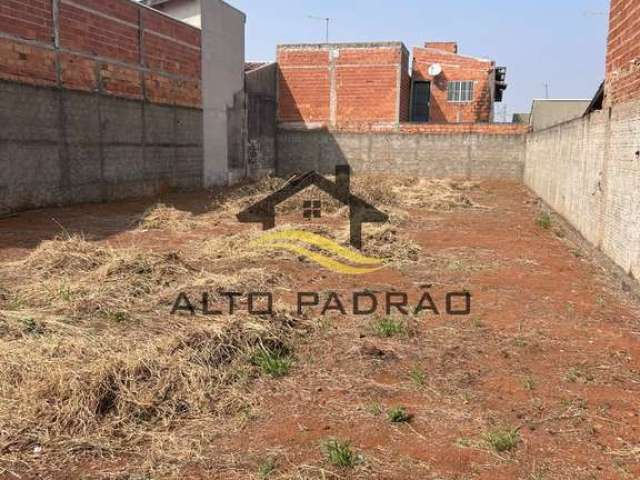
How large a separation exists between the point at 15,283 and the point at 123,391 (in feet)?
11.1

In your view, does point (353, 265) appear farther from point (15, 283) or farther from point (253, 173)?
point (253, 173)

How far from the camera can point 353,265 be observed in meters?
7.29

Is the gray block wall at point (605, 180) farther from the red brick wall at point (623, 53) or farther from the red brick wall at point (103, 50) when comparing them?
the red brick wall at point (103, 50)

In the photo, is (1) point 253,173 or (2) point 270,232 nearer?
(2) point 270,232

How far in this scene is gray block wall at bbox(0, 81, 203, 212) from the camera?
10.5 meters

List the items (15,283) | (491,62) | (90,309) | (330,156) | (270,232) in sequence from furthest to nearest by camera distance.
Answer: (491,62) < (330,156) < (270,232) < (15,283) < (90,309)

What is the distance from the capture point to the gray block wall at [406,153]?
73.0 ft

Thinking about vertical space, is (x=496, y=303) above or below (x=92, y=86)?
below

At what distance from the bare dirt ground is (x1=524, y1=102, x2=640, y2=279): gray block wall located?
0.51 meters

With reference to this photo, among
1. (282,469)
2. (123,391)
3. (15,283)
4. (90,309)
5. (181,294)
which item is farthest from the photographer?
(15,283)

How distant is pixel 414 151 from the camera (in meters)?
22.8

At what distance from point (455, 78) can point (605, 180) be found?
22.2m

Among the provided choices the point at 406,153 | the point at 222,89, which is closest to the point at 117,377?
the point at 222,89

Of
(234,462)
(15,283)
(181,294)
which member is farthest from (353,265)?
(234,462)
